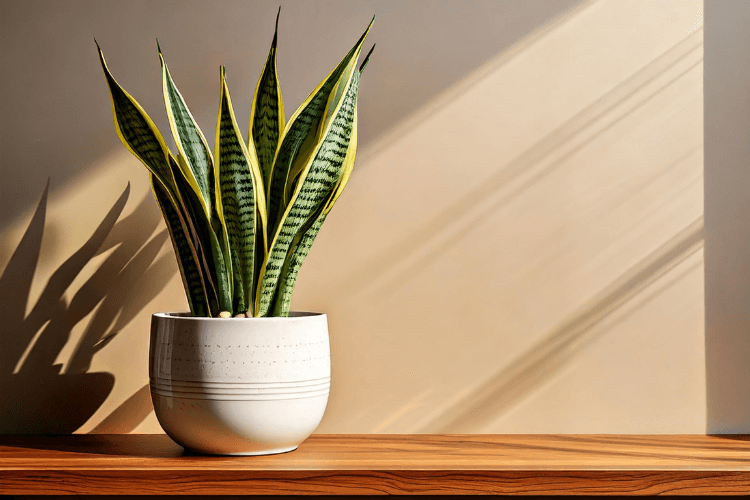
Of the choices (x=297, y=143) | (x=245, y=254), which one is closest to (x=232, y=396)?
(x=245, y=254)

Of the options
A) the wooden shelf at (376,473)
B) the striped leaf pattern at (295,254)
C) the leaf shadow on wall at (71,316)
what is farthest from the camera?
the leaf shadow on wall at (71,316)

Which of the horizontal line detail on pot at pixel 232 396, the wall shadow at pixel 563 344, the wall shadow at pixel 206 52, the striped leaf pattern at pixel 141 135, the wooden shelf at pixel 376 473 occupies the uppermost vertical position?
the wall shadow at pixel 206 52

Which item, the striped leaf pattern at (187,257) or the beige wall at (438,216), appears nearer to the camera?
the striped leaf pattern at (187,257)

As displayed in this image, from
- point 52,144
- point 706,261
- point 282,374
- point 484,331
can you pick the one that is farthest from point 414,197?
point 52,144

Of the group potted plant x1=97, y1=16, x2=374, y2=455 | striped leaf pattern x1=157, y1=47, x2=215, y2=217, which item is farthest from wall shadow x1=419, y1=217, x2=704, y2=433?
striped leaf pattern x1=157, y1=47, x2=215, y2=217

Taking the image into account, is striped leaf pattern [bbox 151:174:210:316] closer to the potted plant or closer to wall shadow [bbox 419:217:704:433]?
the potted plant

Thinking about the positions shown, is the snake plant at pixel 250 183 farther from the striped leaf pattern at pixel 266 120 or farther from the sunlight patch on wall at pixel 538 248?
the sunlight patch on wall at pixel 538 248

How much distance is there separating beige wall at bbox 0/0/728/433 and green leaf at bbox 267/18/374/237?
0.18 metres

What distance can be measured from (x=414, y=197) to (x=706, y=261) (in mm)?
484

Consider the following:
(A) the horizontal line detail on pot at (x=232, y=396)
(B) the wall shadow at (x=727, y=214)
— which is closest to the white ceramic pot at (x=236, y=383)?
(A) the horizontal line detail on pot at (x=232, y=396)

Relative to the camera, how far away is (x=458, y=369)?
103cm

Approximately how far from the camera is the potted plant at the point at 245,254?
0.80m

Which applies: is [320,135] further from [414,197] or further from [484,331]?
[484,331]

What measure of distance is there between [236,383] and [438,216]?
1.41 feet
